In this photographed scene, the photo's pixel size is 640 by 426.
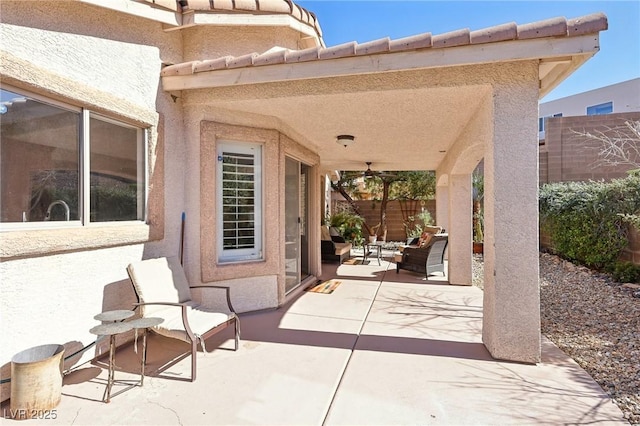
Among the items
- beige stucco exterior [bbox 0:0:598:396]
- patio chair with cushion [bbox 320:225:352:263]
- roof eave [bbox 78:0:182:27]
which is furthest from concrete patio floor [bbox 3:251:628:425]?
patio chair with cushion [bbox 320:225:352:263]

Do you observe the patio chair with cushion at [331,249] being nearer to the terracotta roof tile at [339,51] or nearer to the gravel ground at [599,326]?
the gravel ground at [599,326]

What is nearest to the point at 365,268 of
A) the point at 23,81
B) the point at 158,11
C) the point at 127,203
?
the point at 127,203

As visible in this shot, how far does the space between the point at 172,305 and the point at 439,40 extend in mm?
5206

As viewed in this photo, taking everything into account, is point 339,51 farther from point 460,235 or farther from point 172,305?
point 460,235

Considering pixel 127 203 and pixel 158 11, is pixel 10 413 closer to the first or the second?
pixel 127 203

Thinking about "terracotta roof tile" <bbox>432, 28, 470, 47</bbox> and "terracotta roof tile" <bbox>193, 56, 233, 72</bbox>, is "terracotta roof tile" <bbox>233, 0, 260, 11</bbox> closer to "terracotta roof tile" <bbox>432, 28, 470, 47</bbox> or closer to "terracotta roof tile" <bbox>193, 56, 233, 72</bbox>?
"terracotta roof tile" <bbox>193, 56, 233, 72</bbox>

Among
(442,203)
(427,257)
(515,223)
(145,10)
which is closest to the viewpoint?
(515,223)

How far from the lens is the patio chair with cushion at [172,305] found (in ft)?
15.3

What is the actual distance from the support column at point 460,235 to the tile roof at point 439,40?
591 centimetres

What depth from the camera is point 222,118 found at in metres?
6.68

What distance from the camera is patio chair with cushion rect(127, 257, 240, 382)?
4.66 meters

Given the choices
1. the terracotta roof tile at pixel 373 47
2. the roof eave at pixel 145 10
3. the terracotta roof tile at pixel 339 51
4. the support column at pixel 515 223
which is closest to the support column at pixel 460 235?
the support column at pixel 515 223

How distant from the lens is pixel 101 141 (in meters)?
5.13

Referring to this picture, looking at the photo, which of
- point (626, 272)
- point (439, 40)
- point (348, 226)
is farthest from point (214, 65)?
point (348, 226)
